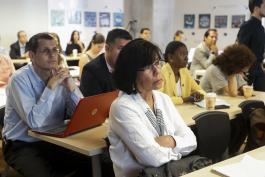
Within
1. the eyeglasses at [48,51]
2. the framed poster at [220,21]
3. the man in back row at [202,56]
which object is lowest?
the man in back row at [202,56]

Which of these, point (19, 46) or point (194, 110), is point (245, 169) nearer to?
point (194, 110)

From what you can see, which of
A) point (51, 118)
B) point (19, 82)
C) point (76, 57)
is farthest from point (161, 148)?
point (76, 57)

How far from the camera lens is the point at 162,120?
2.16 m

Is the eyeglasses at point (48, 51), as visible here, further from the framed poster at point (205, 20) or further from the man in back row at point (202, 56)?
the framed poster at point (205, 20)

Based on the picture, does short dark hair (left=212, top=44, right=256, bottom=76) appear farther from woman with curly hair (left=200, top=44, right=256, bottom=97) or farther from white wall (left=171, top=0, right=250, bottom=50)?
white wall (left=171, top=0, right=250, bottom=50)

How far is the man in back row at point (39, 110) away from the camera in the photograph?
246 centimetres

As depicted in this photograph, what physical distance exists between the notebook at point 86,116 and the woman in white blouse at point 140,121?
0.25m

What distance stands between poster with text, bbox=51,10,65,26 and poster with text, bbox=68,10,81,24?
0.71ft

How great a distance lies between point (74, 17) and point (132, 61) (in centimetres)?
868

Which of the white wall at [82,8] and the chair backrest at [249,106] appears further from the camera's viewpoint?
the white wall at [82,8]

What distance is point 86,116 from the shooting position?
2.38 m

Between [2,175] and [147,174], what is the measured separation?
1946 mm

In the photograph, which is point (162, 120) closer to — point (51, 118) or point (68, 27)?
point (51, 118)

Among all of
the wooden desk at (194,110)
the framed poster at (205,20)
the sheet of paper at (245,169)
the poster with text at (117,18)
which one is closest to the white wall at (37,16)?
the poster with text at (117,18)
